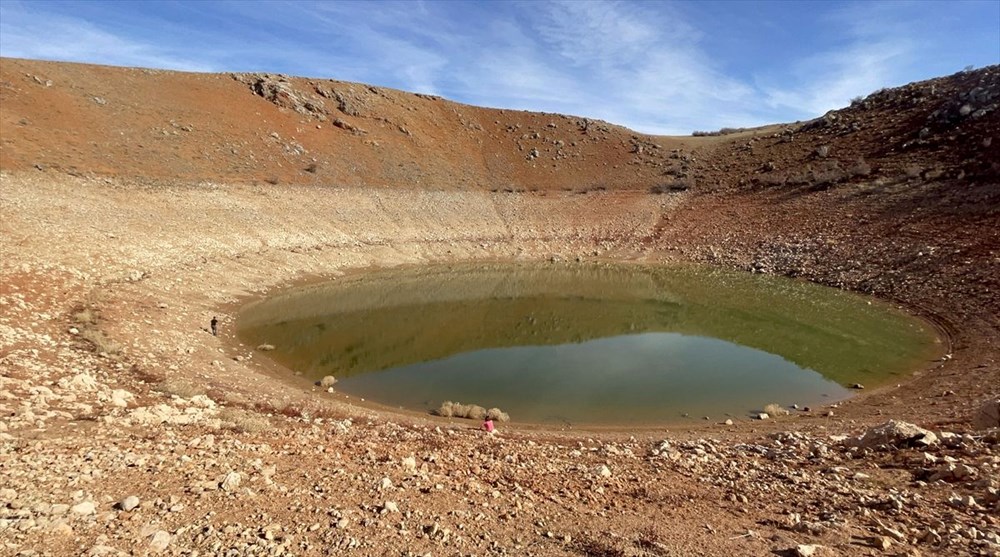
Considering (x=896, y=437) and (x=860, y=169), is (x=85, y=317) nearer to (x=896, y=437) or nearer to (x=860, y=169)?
(x=896, y=437)

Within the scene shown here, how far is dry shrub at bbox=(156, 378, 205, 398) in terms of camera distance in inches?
366

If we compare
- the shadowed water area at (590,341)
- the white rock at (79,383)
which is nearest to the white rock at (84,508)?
the white rock at (79,383)

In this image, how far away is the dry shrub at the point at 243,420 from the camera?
753 centimetres

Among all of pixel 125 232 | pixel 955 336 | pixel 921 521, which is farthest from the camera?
pixel 125 232

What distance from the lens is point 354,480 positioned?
586 centimetres

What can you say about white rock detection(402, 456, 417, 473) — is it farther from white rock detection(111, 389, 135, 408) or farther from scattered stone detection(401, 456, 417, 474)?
white rock detection(111, 389, 135, 408)

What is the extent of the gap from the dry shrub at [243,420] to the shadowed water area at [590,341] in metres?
4.46

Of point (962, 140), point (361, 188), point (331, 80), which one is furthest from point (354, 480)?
point (331, 80)

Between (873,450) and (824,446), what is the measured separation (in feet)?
1.97

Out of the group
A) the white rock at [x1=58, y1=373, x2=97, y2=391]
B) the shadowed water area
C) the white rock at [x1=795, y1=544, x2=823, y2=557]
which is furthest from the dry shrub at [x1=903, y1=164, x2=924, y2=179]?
the white rock at [x1=58, y1=373, x2=97, y2=391]

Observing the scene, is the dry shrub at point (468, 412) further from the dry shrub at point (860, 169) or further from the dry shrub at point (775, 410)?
the dry shrub at point (860, 169)

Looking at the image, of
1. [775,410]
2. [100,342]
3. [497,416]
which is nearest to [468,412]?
[497,416]

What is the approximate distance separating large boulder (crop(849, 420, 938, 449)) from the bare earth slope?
6 cm

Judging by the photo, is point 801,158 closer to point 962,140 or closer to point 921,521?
point 962,140
